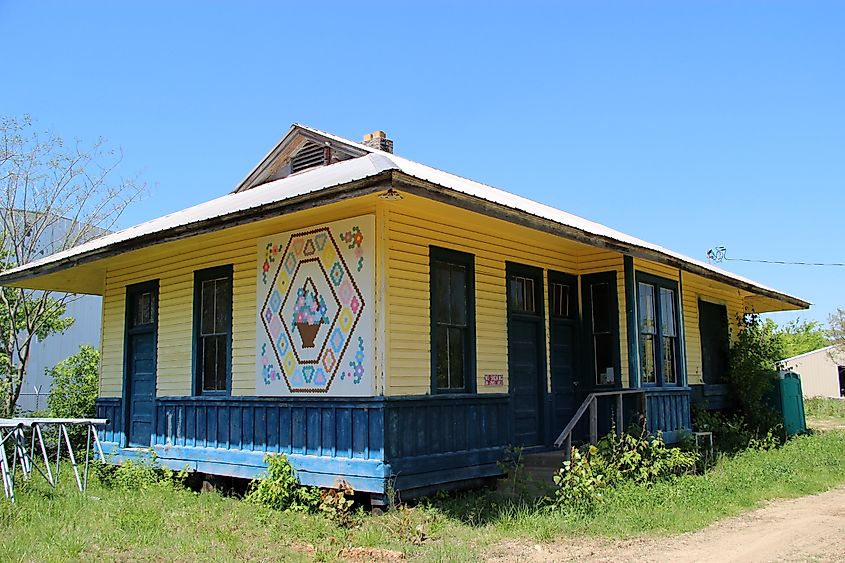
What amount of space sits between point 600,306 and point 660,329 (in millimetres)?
1213

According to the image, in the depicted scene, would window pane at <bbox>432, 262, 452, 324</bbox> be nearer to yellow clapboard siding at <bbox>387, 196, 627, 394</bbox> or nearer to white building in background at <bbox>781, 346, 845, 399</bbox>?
yellow clapboard siding at <bbox>387, 196, 627, 394</bbox>

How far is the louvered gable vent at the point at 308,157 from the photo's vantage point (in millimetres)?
12205

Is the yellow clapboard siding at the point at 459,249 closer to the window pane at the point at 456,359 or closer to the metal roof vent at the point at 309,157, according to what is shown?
the window pane at the point at 456,359

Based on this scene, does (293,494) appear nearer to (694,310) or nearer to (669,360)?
(669,360)

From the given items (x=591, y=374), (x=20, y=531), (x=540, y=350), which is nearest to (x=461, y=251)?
(x=540, y=350)

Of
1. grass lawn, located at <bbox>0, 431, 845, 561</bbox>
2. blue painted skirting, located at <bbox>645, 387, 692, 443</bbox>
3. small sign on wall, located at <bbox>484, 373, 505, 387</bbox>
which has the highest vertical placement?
small sign on wall, located at <bbox>484, 373, 505, 387</bbox>

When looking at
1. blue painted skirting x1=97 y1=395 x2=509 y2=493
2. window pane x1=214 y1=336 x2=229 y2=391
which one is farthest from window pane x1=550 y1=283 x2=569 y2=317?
window pane x1=214 y1=336 x2=229 y2=391

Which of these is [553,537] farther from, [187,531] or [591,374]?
[591,374]

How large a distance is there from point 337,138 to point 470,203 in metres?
4.31

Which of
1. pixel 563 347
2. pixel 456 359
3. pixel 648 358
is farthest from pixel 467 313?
pixel 648 358

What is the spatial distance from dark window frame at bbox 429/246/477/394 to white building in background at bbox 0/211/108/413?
51.5 ft

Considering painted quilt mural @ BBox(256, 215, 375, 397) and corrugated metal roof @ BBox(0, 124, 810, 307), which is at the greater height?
corrugated metal roof @ BBox(0, 124, 810, 307)

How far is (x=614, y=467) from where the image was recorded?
32.8 feet

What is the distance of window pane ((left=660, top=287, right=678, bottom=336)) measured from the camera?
1290cm
